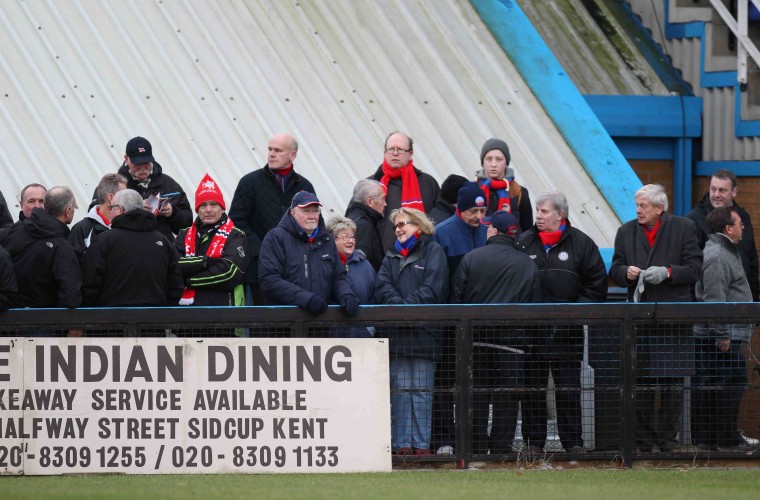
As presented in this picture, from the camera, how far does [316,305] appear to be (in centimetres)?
1012

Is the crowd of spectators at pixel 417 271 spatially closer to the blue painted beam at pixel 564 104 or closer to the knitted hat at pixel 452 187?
the knitted hat at pixel 452 187

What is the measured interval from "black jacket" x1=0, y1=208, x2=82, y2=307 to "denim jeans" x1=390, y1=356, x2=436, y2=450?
7.29 feet

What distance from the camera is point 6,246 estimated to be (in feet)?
33.9

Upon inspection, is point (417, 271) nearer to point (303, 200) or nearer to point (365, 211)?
point (365, 211)

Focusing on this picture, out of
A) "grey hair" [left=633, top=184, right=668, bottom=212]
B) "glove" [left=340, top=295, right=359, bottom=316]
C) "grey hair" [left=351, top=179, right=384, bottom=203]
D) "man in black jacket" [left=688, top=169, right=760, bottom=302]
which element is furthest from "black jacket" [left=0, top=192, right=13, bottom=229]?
"man in black jacket" [left=688, top=169, right=760, bottom=302]

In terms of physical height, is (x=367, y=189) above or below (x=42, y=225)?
above

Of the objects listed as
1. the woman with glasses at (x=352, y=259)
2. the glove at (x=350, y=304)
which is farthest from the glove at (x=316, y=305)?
the woman with glasses at (x=352, y=259)

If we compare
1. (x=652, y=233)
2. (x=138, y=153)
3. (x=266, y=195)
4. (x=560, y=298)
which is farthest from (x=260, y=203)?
(x=652, y=233)

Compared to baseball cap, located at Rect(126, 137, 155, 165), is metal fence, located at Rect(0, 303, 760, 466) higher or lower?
lower

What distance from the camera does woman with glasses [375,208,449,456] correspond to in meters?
10.3

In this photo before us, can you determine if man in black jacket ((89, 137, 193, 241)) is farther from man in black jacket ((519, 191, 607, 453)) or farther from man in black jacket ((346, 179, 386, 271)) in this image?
man in black jacket ((519, 191, 607, 453))

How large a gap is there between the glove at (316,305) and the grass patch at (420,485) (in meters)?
1.10

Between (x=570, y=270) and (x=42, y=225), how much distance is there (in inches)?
148

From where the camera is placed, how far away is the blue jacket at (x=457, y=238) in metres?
11.1
